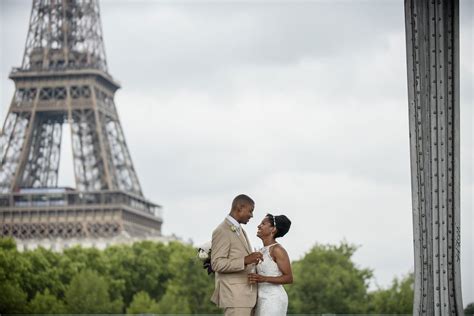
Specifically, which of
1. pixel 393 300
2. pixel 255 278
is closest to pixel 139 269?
pixel 393 300

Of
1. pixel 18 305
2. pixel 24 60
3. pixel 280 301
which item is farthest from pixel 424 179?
pixel 24 60

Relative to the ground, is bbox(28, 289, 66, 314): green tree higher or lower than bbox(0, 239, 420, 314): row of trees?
lower

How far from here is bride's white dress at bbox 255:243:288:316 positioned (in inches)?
217

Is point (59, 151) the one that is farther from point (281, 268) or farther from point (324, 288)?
point (281, 268)

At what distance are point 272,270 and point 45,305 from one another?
93.1 ft

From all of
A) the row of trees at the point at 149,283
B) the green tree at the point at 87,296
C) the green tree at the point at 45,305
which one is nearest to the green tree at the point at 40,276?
the row of trees at the point at 149,283

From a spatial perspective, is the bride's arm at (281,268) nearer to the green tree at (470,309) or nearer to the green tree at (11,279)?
the green tree at (470,309)

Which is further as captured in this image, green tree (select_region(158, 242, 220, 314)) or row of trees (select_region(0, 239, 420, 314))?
green tree (select_region(158, 242, 220, 314))

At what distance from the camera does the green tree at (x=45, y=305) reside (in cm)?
3275

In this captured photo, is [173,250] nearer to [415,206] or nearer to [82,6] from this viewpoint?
[82,6]

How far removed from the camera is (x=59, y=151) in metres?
54.5

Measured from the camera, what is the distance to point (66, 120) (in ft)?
174

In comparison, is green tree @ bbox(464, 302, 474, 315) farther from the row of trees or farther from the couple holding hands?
the row of trees

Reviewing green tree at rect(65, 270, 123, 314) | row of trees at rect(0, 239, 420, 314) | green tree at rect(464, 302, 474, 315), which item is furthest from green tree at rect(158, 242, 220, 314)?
green tree at rect(464, 302, 474, 315)
